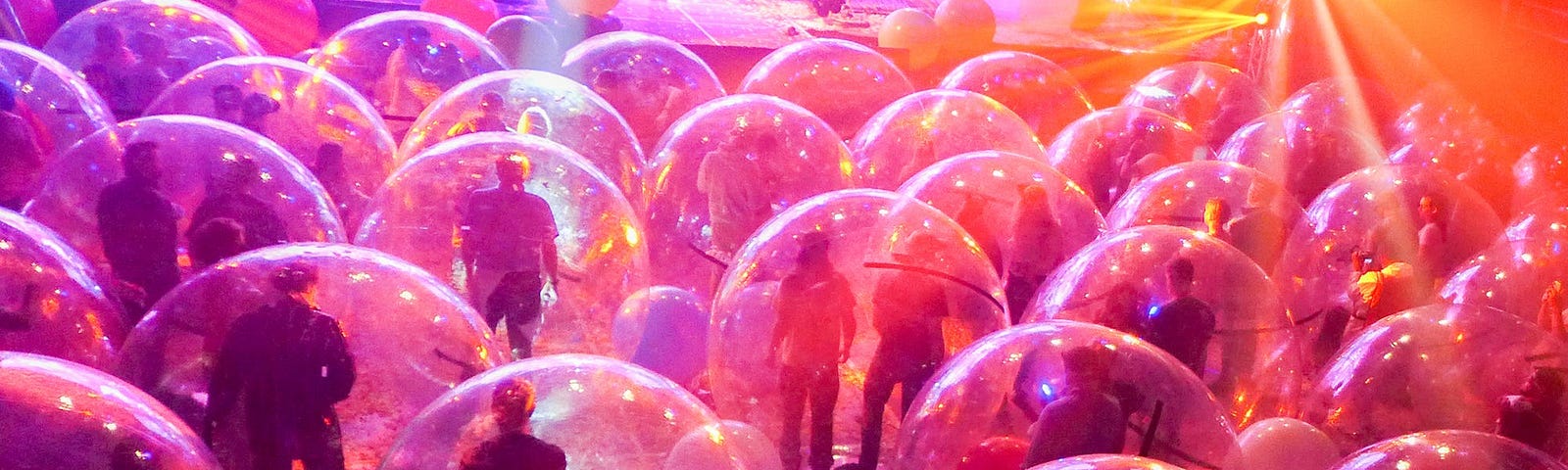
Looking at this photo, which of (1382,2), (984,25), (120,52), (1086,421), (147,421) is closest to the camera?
(147,421)

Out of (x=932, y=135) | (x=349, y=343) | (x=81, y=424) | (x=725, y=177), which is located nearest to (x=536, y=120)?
(x=725, y=177)

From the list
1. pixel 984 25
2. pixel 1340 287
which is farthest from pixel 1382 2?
pixel 1340 287

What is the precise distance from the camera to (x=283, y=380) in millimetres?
3693

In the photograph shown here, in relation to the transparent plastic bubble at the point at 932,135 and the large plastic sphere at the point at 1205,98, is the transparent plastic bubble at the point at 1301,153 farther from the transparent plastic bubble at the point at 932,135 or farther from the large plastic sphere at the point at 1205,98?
the transparent plastic bubble at the point at 932,135

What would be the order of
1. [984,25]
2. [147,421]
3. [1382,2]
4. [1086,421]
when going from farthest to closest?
[1382,2] → [984,25] → [1086,421] → [147,421]

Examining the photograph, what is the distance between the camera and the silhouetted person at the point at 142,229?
500 cm

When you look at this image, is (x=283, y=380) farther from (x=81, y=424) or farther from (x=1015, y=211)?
(x=1015, y=211)

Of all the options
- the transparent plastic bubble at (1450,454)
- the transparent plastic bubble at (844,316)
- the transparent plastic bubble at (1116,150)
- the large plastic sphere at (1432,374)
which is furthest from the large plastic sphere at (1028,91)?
the transparent plastic bubble at (1450,454)

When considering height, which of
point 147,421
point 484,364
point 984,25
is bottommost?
point 984,25

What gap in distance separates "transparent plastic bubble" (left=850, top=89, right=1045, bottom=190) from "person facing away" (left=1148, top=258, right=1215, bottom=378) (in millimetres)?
2660

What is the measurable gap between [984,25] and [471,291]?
7.29 meters

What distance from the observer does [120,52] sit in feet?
24.6

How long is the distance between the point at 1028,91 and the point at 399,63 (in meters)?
4.44

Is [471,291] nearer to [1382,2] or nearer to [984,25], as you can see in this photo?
[984,25]
